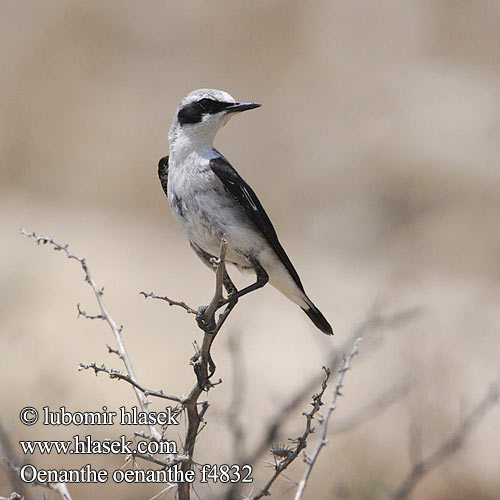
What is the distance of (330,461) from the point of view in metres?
8.95

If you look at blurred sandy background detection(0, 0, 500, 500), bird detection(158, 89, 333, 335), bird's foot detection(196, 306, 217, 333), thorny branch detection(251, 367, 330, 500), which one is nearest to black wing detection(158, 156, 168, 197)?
bird detection(158, 89, 333, 335)

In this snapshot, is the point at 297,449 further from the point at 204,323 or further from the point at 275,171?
the point at 275,171

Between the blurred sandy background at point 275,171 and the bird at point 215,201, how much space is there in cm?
482

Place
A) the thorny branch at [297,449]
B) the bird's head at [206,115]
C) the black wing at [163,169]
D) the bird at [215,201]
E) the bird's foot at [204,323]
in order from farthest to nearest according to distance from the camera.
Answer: the black wing at [163,169], the bird's head at [206,115], the bird at [215,201], the bird's foot at [204,323], the thorny branch at [297,449]

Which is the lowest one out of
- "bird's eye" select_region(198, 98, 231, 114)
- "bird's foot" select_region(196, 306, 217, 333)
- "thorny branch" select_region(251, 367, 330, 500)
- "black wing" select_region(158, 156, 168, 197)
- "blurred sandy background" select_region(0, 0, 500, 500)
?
"thorny branch" select_region(251, 367, 330, 500)

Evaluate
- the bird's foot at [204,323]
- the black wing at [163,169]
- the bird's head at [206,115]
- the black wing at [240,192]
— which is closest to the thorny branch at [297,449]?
the bird's foot at [204,323]

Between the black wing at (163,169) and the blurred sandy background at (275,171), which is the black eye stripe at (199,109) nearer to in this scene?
the black wing at (163,169)

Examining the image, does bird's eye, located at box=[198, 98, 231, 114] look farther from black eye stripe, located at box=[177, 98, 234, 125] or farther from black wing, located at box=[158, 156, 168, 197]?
black wing, located at box=[158, 156, 168, 197]

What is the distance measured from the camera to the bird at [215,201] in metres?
4.76

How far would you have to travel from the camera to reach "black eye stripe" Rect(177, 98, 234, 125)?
5.02 metres

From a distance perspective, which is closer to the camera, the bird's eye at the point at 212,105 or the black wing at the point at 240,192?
the black wing at the point at 240,192

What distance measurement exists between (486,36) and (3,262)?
313 inches

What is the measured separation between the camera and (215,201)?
15.7 ft

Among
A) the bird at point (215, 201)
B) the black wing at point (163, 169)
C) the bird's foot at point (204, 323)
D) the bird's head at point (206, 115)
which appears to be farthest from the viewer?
the black wing at point (163, 169)
